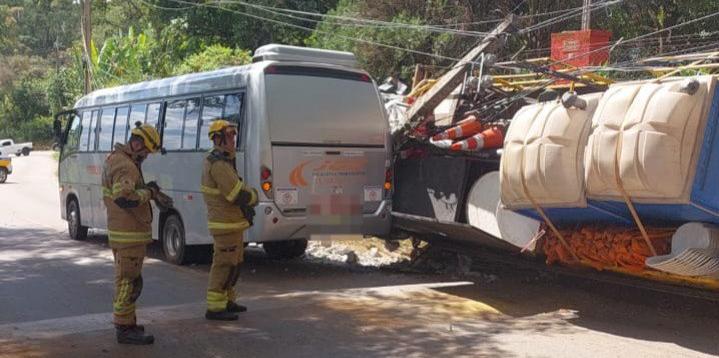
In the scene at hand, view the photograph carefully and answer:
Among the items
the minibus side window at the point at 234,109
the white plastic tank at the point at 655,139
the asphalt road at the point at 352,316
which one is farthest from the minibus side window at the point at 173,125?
the white plastic tank at the point at 655,139

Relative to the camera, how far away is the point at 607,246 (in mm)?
7023

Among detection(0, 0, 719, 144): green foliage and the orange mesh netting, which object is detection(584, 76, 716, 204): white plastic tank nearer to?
the orange mesh netting

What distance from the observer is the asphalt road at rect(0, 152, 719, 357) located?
6.21 m

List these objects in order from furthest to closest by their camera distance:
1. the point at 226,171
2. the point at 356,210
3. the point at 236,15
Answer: the point at 236,15 < the point at 356,210 < the point at 226,171

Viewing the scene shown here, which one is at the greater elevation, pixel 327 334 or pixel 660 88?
pixel 660 88

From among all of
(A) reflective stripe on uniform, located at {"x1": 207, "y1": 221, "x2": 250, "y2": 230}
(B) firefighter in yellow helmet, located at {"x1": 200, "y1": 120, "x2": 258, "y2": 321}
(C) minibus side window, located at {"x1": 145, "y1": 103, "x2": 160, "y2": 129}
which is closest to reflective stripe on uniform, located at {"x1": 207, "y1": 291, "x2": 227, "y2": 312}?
(B) firefighter in yellow helmet, located at {"x1": 200, "y1": 120, "x2": 258, "y2": 321}

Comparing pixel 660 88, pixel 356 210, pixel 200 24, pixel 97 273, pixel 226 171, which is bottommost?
pixel 97 273

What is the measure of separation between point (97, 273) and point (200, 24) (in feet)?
58.5

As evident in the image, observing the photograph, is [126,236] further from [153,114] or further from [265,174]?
[153,114]

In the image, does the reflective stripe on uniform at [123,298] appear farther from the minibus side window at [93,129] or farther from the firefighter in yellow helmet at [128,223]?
the minibus side window at [93,129]

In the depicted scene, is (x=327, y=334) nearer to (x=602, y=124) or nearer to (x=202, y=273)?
(x=602, y=124)

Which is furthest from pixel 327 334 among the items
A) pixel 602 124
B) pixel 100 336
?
pixel 602 124

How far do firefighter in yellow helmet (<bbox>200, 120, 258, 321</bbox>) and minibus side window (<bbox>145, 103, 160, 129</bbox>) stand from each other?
4.06 metres

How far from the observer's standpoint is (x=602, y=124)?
21.1 feet
